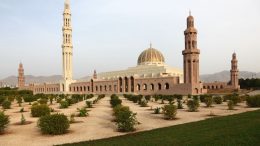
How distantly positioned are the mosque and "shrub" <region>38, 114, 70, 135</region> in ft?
108

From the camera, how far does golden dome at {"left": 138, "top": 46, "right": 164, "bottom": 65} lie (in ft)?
215

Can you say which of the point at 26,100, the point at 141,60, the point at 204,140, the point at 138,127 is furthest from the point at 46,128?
the point at 141,60

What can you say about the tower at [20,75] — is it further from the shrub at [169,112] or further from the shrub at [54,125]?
the shrub at [54,125]

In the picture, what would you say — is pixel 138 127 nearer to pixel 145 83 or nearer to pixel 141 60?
pixel 145 83

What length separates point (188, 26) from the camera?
147ft

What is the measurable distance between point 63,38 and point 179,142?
64.2 m

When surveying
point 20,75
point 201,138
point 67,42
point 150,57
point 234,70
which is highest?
point 67,42

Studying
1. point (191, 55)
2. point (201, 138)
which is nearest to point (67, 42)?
point (191, 55)

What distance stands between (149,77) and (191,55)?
472 inches

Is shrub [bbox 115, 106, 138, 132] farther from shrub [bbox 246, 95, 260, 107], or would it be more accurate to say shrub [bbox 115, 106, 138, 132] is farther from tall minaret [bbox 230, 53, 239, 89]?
tall minaret [bbox 230, 53, 239, 89]

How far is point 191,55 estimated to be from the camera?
4369 centimetres

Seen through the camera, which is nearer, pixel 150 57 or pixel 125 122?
pixel 125 122

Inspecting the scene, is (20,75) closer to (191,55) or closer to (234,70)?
(191,55)

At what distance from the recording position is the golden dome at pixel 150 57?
65.5m
